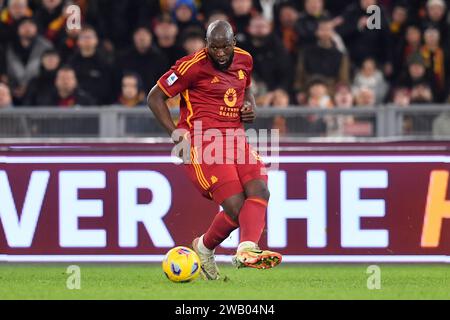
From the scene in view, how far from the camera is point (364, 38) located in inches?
610

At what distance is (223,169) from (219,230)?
1.73 ft

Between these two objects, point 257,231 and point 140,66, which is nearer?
point 257,231

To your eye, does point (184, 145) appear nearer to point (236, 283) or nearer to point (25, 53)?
point (236, 283)

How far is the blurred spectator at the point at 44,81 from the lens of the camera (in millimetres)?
14109

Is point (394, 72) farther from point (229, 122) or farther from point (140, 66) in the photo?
point (229, 122)

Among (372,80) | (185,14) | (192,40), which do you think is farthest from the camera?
(185,14)

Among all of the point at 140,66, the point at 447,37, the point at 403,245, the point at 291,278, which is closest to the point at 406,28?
the point at 447,37

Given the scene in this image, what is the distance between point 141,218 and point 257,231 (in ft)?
A: 7.08

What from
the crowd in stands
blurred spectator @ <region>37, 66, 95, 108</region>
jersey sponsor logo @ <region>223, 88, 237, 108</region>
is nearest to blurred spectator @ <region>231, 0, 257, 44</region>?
the crowd in stands

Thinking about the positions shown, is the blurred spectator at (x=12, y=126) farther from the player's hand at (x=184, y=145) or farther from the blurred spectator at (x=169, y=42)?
the player's hand at (x=184, y=145)

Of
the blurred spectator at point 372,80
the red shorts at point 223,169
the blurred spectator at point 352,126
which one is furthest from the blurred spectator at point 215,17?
the red shorts at point 223,169

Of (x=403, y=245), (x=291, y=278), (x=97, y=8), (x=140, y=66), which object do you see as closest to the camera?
(x=291, y=278)

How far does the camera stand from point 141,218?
11.4 metres

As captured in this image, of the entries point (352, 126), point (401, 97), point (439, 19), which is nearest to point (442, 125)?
point (352, 126)
